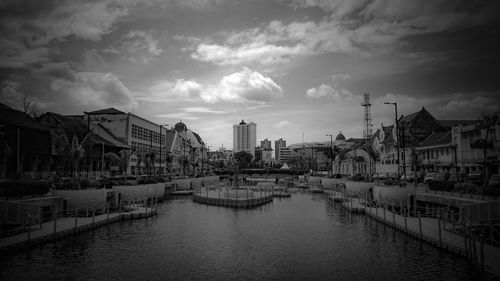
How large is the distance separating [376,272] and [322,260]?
3.27 m

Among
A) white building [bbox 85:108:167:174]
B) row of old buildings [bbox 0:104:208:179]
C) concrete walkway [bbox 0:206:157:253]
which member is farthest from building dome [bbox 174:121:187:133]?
concrete walkway [bbox 0:206:157:253]

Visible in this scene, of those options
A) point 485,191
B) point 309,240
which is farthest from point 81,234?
point 485,191

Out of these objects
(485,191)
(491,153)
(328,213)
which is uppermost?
(491,153)

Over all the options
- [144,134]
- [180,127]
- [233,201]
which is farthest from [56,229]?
[180,127]

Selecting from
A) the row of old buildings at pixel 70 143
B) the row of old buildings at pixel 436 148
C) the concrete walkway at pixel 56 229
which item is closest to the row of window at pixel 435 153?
the row of old buildings at pixel 436 148

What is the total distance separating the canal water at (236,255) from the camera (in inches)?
672

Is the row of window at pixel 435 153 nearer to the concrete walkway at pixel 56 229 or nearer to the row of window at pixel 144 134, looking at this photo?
the concrete walkway at pixel 56 229

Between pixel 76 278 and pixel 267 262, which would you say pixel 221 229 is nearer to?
pixel 267 262

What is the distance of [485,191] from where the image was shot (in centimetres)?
2827

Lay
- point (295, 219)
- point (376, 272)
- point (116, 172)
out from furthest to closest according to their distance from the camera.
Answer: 1. point (116, 172)
2. point (295, 219)
3. point (376, 272)

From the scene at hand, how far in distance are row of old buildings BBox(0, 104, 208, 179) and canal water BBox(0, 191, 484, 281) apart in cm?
1674

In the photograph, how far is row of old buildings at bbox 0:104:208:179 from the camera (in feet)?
130

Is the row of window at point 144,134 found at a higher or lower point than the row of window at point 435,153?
higher

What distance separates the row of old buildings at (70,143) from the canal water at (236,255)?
1674cm
